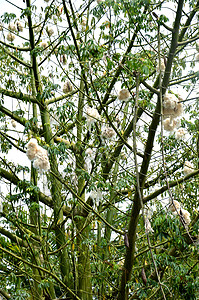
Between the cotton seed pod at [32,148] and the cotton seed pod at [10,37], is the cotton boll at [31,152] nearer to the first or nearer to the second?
the cotton seed pod at [32,148]

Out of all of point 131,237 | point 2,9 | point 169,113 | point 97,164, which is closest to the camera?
point 169,113

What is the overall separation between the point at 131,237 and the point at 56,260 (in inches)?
57.1

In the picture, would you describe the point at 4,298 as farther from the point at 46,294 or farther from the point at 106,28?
the point at 106,28

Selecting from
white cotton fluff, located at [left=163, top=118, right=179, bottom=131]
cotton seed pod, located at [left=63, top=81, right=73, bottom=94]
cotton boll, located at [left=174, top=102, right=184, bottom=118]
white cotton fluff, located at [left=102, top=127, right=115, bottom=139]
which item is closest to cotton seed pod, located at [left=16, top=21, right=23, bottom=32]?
cotton seed pod, located at [left=63, top=81, right=73, bottom=94]

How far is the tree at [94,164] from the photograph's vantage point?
3.07 meters

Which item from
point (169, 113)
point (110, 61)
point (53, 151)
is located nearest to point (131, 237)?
point (53, 151)

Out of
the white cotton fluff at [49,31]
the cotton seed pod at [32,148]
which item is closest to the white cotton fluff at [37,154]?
the cotton seed pod at [32,148]

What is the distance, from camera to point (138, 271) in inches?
171

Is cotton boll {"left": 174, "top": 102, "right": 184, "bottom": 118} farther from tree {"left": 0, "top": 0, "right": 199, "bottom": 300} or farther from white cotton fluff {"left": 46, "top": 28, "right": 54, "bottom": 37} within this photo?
white cotton fluff {"left": 46, "top": 28, "right": 54, "bottom": 37}

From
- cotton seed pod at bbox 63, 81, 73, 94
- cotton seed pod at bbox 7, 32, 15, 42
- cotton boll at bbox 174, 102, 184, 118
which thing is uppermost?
cotton seed pod at bbox 7, 32, 15, 42

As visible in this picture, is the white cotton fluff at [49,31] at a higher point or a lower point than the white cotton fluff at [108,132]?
higher

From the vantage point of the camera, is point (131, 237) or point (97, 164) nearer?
point (131, 237)

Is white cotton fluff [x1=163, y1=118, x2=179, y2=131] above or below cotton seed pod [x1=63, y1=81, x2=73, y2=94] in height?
below

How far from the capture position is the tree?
307 cm
